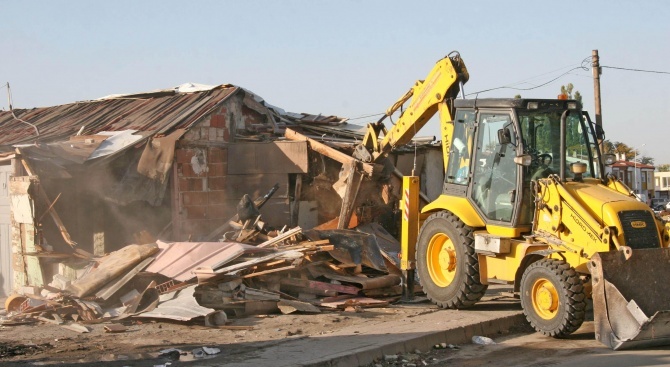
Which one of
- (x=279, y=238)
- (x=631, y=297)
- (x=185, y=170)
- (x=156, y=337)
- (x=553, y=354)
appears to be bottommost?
(x=553, y=354)

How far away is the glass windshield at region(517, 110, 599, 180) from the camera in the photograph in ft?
35.6

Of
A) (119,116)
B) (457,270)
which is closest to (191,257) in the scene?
(457,270)

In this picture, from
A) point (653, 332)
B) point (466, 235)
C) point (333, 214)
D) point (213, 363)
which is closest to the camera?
point (213, 363)

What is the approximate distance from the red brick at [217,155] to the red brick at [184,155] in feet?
1.72

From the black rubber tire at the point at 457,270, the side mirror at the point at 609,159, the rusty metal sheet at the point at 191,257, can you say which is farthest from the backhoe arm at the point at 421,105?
the rusty metal sheet at the point at 191,257

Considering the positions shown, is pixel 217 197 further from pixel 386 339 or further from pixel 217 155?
pixel 386 339

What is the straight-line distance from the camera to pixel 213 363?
8.20 metres

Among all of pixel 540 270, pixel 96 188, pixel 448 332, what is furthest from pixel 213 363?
pixel 96 188

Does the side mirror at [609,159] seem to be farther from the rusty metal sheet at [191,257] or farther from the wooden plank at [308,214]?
the wooden plank at [308,214]

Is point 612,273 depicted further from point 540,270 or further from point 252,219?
point 252,219

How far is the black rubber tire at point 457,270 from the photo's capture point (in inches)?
448

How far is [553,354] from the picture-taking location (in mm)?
9234

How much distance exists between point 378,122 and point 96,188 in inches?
227

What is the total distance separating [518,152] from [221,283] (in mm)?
4624
